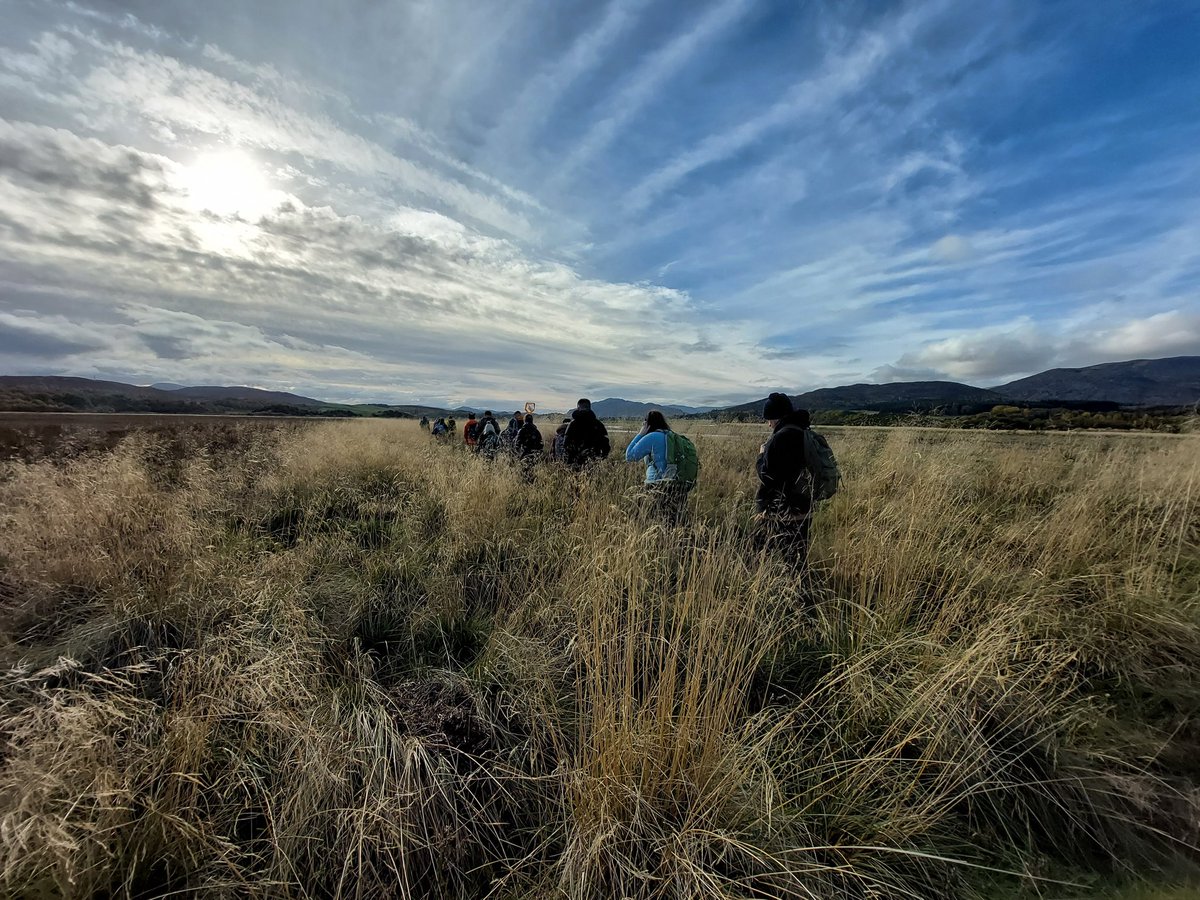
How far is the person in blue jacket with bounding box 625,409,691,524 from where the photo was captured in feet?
17.9

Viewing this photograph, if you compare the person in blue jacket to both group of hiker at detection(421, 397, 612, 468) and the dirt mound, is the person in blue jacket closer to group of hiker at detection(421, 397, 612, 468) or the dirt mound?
group of hiker at detection(421, 397, 612, 468)

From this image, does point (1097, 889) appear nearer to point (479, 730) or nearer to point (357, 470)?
point (479, 730)

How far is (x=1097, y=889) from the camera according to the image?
1952 millimetres

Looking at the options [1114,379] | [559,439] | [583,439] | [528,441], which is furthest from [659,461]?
[1114,379]

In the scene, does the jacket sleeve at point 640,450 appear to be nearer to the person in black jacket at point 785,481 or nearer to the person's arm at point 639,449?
the person's arm at point 639,449

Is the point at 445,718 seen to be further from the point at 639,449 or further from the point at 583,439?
the point at 583,439

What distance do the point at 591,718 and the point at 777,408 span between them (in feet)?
11.3

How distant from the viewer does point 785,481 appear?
463cm

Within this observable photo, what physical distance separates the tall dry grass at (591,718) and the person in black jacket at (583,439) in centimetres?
362

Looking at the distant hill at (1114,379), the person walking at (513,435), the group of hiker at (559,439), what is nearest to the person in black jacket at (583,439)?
the group of hiker at (559,439)

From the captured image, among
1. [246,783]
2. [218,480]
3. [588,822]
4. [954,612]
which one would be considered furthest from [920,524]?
[218,480]

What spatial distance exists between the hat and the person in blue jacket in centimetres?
127

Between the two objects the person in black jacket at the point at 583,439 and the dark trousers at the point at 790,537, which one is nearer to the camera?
the dark trousers at the point at 790,537

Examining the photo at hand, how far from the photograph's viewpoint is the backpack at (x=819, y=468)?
460 cm
